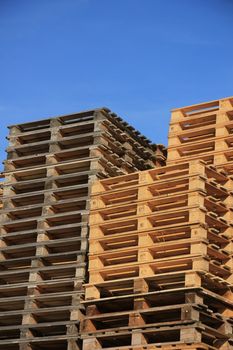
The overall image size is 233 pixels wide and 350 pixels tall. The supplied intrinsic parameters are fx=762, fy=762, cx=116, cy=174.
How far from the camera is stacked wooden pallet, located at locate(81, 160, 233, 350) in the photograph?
49.9 feet

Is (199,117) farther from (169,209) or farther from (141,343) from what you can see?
(141,343)

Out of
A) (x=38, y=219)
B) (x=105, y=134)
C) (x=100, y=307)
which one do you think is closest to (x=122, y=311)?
(x=100, y=307)

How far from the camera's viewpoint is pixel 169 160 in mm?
18984

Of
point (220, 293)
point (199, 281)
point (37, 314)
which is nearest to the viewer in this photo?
point (199, 281)

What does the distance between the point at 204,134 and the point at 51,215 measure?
4.37 m

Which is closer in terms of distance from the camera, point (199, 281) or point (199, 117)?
point (199, 281)

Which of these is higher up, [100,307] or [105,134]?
[105,134]

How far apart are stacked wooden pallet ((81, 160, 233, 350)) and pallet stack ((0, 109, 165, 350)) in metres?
0.60

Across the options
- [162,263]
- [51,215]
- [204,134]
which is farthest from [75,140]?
[162,263]

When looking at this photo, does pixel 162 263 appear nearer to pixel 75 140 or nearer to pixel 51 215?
pixel 51 215

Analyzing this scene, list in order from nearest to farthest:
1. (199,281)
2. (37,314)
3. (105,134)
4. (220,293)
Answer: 1. (199,281)
2. (220,293)
3. (37,314)
4. (105,134)

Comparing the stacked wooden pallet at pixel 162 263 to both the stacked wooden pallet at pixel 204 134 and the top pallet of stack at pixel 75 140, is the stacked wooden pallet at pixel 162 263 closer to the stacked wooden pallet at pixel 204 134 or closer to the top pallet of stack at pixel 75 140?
the stacked wooden pallet at pixel 204 134

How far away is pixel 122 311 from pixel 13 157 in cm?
558

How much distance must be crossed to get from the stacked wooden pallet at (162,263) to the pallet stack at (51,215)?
0.60 meters
